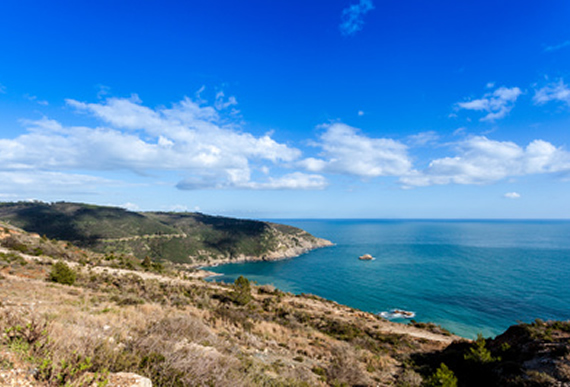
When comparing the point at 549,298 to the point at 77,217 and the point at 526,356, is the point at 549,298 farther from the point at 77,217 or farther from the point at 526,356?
the point at 77,217

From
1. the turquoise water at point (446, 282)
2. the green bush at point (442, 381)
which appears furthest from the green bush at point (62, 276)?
the turquoise water at point (446, 282)

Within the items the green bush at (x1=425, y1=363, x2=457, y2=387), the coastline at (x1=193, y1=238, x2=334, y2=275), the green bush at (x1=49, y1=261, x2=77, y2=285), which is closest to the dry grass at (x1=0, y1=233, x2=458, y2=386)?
the green bush at (x1=49, y1=261, x2=77, y2=285)

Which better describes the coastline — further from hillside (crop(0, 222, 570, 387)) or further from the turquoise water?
hillside (crop(0, 222, 570, 387))

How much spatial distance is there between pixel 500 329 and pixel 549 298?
26.4 metres

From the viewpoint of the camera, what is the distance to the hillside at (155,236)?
95562 mm

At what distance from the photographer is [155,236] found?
113 meters

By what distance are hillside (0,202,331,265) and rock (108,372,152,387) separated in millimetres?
99613

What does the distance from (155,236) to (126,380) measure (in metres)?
123

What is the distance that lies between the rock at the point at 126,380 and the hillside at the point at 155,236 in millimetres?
99613

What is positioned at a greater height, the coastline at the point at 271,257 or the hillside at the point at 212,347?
the hillside at the point at 212,347

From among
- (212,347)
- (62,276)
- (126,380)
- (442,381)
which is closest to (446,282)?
(442,381)

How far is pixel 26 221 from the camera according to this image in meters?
102

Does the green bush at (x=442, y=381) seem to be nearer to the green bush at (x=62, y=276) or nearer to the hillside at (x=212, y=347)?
the hillside at (x=212, y=347)

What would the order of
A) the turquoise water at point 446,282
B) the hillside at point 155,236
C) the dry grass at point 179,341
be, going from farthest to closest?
the hillside at point 155,236 → the turquoise water at point 446,282 → the dry grass at point 179,341
